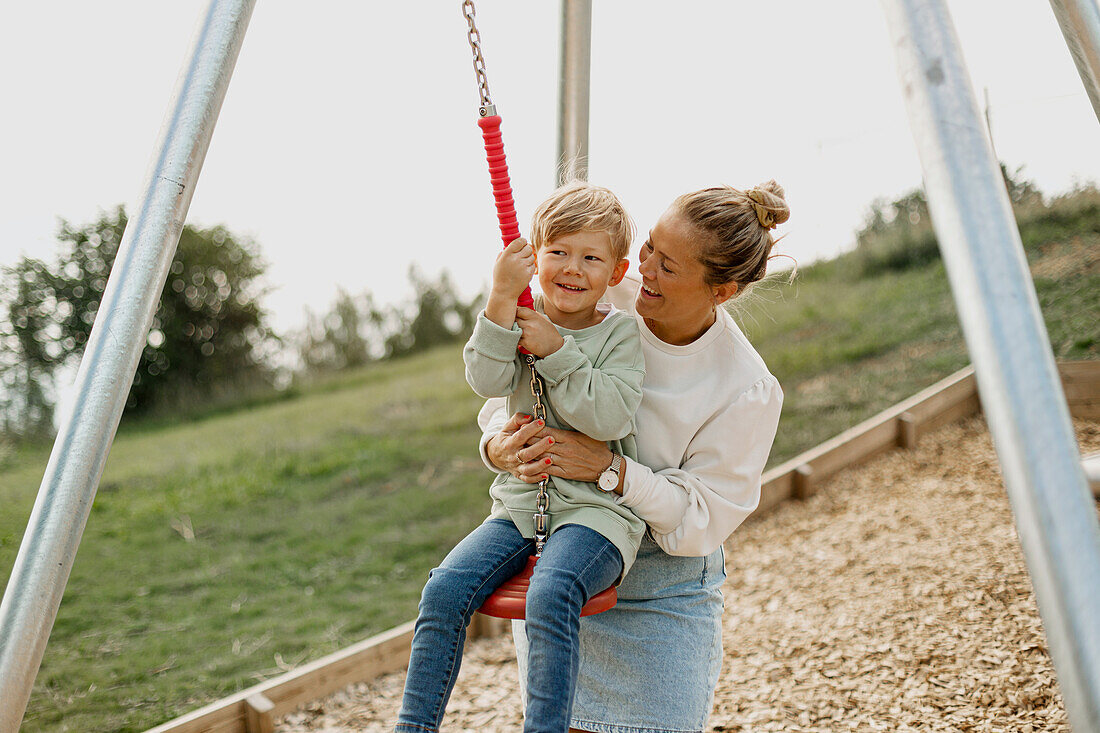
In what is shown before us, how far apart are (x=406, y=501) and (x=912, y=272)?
13.6 ft

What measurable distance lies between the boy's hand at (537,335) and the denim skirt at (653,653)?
1.79ft

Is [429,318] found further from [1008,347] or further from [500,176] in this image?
[1008,347]

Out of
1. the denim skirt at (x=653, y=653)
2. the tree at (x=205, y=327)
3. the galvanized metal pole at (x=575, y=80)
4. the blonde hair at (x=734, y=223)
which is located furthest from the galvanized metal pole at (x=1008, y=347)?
the tree at (x=205, y=327)

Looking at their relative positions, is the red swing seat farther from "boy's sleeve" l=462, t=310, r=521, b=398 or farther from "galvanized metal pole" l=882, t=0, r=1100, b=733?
"galvanized metal pole" l=882, t=0, r=1100, b=733

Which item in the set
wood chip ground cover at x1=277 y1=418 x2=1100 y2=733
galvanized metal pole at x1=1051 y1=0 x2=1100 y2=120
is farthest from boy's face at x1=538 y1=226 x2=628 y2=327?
wood chip ground cover at x1=277 y1=418 x2=1100 y2=733

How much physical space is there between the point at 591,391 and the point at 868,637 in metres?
1.87

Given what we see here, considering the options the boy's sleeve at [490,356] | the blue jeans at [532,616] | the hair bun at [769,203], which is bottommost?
the blue jeans at [532,616]

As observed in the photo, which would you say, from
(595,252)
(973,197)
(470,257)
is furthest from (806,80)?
(973,197)

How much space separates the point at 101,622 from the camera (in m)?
3.90

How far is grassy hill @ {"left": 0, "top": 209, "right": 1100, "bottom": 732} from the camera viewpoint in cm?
369

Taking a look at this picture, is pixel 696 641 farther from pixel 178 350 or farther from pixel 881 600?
pixel 178 350

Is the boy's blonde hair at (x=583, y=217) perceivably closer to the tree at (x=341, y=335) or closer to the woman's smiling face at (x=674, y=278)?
the woman's smiling face at (x=674, y=278)

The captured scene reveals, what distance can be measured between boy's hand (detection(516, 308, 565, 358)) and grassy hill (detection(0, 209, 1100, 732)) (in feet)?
5.88

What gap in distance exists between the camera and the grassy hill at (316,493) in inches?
145
